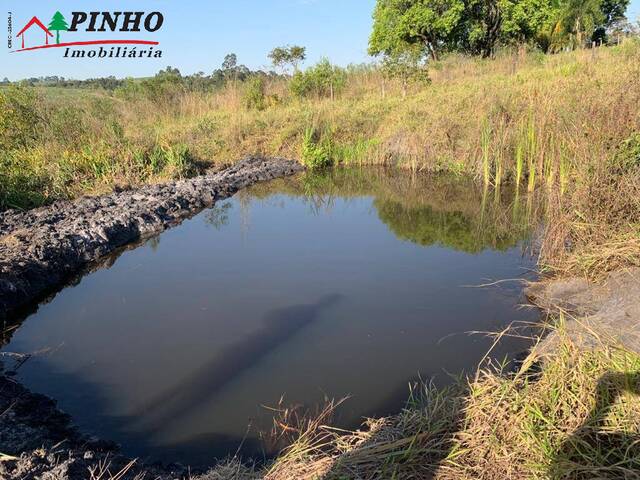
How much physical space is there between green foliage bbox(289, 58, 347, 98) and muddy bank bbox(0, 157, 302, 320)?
339 inches

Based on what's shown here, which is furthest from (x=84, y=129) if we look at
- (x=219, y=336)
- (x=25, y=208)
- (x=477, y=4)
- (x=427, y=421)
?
(x=477, y=4)

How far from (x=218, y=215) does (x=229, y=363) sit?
5.35 metres

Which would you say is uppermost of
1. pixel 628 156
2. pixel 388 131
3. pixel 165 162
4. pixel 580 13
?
pixel 580 13

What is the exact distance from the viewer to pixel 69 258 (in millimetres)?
6277

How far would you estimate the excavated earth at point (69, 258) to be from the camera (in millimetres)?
2744

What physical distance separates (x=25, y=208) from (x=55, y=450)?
23.1ft

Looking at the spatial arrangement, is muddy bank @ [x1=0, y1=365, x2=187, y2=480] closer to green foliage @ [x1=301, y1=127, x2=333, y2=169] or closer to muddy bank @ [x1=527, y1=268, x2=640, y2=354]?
muddy bank @ [x1=527, y1=268, x2=640, y2=354]

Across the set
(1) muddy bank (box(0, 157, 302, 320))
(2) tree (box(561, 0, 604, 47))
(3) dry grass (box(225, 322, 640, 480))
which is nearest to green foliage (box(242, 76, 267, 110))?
(1) muddy bank (box(0, 157, 302, 320))

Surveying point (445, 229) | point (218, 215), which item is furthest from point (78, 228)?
point (445, 229)

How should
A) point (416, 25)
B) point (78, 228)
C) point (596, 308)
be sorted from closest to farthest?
point (596, 308), point (78, 228), point (416, 25)

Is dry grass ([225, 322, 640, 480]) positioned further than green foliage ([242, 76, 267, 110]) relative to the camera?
No

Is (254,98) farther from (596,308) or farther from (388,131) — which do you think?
(596,308)

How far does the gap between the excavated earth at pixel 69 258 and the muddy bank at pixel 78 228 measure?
0.01m

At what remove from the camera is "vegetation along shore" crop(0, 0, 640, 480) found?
245cm
